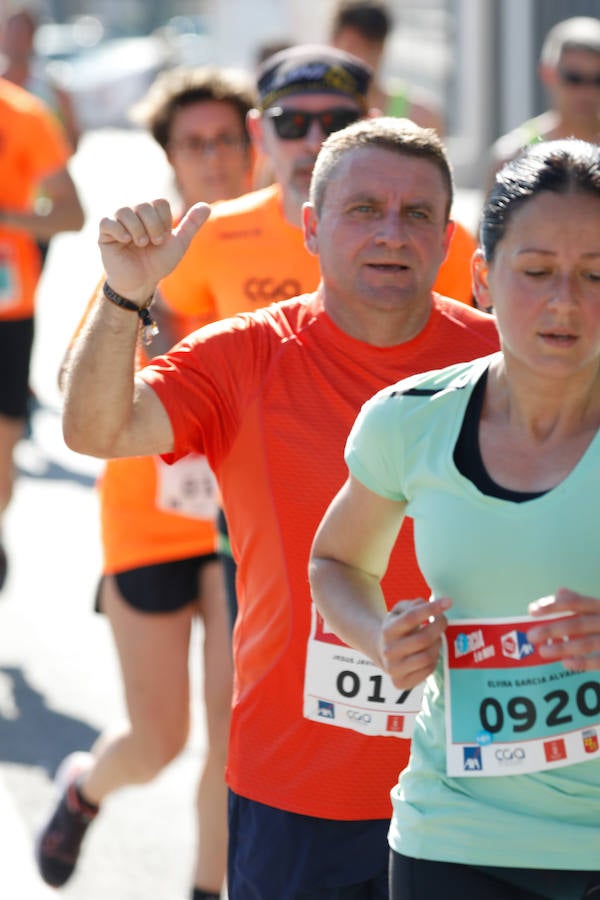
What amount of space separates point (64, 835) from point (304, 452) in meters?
1.96

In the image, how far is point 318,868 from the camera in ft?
10.8

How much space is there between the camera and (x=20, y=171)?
25.5ft

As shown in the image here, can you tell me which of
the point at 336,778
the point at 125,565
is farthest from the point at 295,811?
the point at 125,565

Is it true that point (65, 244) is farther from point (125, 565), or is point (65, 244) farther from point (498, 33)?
point (125, 565)

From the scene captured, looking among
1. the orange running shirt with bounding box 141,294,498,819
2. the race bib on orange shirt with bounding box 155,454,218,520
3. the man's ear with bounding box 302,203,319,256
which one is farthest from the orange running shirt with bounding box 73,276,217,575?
the orange running shirt with bounding box 141,294,498,819

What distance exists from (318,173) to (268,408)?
1.71 ft

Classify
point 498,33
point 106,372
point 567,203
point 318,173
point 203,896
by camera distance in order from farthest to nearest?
point 498,33 < point 203,896 < point 318,173 < point 106,372 < point 567,203

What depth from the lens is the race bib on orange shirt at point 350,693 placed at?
3.27 meters

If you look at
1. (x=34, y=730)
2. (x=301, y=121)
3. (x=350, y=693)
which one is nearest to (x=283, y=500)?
(x=350, y=693)

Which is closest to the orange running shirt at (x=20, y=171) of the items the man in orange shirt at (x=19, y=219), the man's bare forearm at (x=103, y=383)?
the man in orange shirt at (x=19, y=219)

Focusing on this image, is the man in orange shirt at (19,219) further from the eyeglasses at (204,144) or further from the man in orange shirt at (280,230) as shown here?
the man in orange shirt at (280,230)

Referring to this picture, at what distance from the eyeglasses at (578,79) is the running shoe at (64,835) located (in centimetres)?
414

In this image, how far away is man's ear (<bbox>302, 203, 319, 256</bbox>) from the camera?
11.6 ft

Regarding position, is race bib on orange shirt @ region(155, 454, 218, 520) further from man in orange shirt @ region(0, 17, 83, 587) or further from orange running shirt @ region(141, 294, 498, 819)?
man in orange shirt @ region(0, 17, 83, 587)
